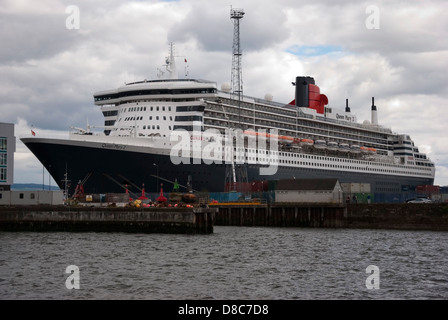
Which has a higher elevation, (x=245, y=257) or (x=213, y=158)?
(x=213, y=158)

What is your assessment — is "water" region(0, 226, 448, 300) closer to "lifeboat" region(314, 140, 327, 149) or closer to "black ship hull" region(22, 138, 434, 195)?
"black ship hull" region(22, 138, 434, 195)

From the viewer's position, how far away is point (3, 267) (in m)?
31.5

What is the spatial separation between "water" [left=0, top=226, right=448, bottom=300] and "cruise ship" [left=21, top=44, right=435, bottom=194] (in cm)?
1576

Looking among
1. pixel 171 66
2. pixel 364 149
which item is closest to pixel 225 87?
pixel 171 66

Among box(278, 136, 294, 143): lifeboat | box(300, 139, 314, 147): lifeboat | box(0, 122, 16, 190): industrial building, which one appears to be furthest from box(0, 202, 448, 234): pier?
box(300, 139, 314, 147): lifeboat

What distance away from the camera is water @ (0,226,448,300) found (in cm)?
2548

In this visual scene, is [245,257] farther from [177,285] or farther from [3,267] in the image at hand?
[3,267]

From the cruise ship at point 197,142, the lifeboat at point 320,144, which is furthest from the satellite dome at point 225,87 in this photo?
the lifeboat at point 320,144

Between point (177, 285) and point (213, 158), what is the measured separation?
4344 centimetres
